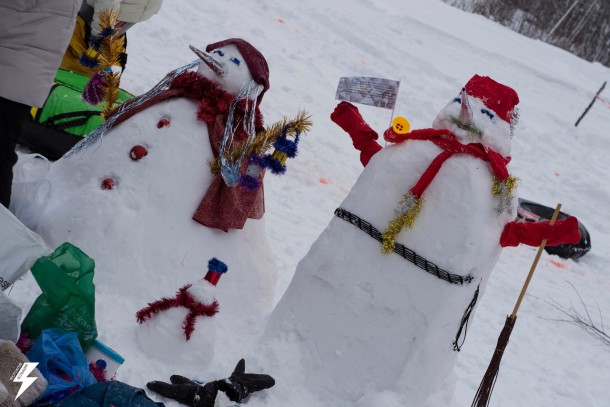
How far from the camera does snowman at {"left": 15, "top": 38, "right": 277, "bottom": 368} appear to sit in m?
3.38

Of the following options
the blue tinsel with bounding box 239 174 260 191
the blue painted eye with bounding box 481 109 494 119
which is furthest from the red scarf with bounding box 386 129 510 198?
the blue tinsel with bounding box 239 174 260 191

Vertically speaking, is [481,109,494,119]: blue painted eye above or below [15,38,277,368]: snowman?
above

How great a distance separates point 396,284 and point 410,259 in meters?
0.14

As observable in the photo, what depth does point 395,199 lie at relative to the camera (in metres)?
3.19

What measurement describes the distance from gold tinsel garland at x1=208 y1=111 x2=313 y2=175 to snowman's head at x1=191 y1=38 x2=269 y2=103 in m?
0.32

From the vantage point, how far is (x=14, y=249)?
275 cm

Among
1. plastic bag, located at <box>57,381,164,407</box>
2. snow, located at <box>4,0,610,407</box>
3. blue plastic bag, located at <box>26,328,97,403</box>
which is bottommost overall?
snow, located at <box>4,0,610,407</box>

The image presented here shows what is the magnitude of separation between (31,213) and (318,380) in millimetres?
1638

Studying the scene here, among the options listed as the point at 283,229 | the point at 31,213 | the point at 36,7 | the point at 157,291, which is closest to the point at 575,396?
the point at 283,229

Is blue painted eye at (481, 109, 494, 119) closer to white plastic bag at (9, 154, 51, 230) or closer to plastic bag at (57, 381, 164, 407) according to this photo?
plastic bag at (57, 381, 164, 407)

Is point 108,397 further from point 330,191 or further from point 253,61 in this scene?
point 330,191

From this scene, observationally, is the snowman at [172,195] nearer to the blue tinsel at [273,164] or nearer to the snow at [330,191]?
the snow at [330,191]

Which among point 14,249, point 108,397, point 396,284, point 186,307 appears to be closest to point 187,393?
point 186,307

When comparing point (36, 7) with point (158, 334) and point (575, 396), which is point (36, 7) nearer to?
point (158, 334)
